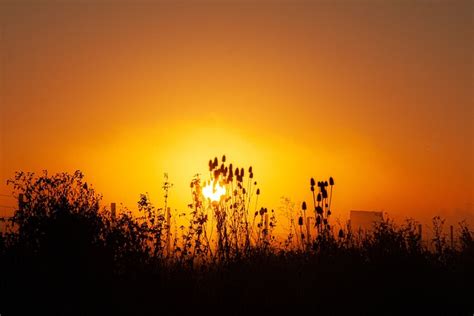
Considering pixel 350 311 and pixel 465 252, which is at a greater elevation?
pixel 465 252

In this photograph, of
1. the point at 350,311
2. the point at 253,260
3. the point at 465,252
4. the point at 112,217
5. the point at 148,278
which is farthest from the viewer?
the point at 465,252

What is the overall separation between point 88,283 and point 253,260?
106 inches

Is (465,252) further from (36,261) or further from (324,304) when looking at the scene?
(36,261)

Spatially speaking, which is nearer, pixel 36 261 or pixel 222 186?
pixel 36 261

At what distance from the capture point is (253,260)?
9.84 meters

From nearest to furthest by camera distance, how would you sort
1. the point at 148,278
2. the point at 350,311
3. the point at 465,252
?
the point at 350,311
the point at 148,278
the point at 465,252

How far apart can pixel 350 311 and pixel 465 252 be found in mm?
4463

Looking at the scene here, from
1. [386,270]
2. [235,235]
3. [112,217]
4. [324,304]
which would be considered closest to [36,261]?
[112,217]

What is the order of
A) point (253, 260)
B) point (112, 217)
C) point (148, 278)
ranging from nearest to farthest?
point (148, 278), point (253, 260), point (112, 217)

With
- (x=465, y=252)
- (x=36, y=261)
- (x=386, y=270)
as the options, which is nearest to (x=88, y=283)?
(x=36, y=261)

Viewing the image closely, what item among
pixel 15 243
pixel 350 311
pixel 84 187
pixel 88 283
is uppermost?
pixel 84 187

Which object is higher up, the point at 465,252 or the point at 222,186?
the point at 222,186

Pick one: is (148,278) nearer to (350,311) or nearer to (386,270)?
(350,311)

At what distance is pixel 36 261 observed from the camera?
938cm
